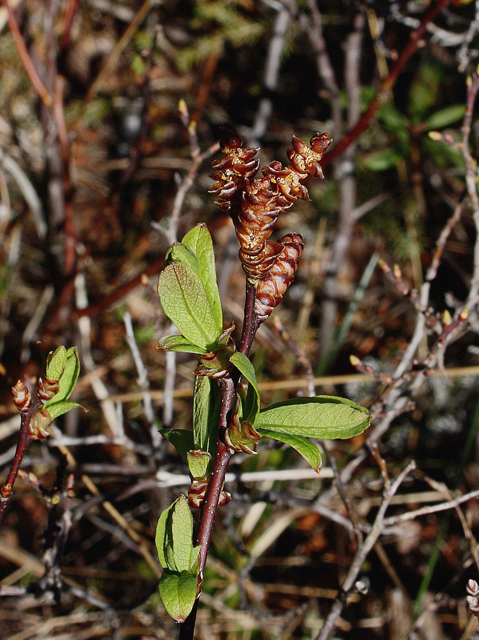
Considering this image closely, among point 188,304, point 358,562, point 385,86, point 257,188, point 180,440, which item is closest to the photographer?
point 257,188

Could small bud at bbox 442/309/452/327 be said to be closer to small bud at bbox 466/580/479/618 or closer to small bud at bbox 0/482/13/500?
small bud at bbox 466/580/479/618

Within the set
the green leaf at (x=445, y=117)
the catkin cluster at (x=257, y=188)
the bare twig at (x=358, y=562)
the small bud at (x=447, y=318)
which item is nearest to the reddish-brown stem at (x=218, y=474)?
the catkin cluster at (x=257, y=188)

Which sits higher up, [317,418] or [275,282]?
[275,282]

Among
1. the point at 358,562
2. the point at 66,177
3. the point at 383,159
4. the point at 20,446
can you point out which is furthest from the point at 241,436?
the point at 383,159

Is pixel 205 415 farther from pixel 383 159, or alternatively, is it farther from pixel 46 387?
pixel 383 159

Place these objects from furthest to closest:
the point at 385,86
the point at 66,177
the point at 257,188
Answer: the point at 66,177 < the point at 385,86 < the point at 257,188
